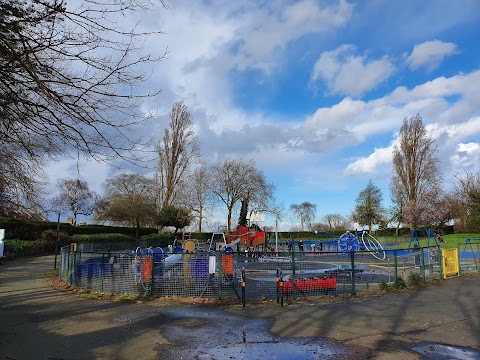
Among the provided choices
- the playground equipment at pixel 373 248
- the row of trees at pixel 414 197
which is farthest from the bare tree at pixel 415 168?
the playground equipment at pixel 373 248

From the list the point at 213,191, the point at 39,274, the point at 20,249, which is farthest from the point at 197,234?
the point at 39,274

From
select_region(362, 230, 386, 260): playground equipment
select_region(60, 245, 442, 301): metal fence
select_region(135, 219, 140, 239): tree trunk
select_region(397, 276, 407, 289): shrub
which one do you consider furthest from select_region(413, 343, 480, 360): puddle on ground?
select_region(135, 219, 140, 239): tree trunk

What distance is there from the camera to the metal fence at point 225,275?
11.1m

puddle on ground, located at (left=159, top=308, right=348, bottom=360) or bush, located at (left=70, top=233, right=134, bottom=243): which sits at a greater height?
bush, located at (left=70, top=233, right=134, bottom=243)

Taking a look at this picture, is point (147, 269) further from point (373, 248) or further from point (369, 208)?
point (369, 208)

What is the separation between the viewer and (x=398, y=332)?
755 cm

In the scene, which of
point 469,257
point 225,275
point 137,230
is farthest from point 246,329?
point 137,230

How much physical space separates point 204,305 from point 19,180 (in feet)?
18.0

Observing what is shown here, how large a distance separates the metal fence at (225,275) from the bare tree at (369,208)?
52379 mm

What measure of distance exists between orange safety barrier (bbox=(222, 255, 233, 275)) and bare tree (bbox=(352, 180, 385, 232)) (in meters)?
56.5

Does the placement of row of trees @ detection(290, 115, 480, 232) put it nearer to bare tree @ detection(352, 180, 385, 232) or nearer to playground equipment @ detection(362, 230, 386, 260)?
bare tree @ detection(352, 180, 385, 232)

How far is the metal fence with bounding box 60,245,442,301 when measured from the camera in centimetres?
1111

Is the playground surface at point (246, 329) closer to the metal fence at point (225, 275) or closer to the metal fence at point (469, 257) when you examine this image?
the metal fence at point (225, 275)

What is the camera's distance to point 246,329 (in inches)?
311
